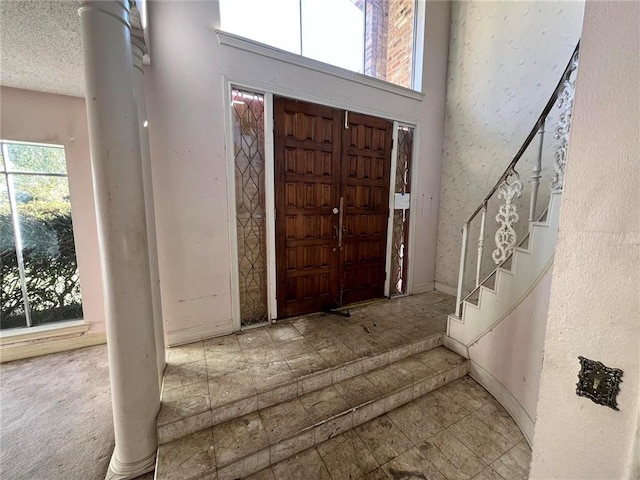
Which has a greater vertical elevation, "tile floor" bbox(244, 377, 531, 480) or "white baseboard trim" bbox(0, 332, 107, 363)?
"white baseboard trim" bbox(0, 332, 107, 363)

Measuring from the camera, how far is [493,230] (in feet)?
10.4

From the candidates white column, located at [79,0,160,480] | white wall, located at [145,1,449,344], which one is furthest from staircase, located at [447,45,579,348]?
white column, located at [79,0,160,480]

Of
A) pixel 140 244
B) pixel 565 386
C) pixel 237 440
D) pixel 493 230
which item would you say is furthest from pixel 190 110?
pixel 493 230

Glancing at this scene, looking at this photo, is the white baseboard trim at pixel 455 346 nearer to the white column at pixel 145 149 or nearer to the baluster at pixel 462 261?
the baluster at pixel 462 261

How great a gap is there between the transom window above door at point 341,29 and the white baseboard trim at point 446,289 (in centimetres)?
287

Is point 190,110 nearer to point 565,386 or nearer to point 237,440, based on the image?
point 237,440

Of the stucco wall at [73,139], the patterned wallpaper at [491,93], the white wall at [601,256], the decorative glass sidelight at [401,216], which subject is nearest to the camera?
the white wall at [601,256]

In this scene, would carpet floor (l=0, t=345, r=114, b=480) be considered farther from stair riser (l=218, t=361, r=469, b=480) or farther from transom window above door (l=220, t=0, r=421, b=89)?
transom window above door (l=220, t=0, r=421, b=89)

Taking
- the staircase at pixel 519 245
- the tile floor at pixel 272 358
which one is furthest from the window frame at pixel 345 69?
the tile floor at pixel 272 358

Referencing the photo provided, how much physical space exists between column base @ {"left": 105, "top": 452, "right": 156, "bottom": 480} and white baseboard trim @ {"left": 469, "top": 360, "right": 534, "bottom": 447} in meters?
2.45

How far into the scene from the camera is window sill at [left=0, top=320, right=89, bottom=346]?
247 centimetres

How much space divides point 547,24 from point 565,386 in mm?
3674

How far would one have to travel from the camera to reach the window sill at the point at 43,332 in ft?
8.09

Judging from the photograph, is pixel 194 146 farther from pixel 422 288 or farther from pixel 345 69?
pixel 422 288
